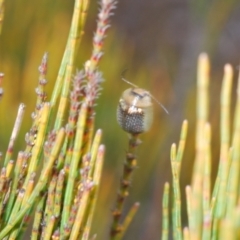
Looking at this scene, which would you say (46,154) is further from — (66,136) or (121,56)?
(121,56)

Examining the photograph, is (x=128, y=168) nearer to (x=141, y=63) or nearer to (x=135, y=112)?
(x=135, y=112)

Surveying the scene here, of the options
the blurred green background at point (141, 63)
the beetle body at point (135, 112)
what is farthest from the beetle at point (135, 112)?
the blurred green background at point (141, 63)

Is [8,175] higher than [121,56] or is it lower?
lower

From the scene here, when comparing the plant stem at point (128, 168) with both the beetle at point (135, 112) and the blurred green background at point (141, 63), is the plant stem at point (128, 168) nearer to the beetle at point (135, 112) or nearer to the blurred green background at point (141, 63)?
the beetle at point (135, 112)

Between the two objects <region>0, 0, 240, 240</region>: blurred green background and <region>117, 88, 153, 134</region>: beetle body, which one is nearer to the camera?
<region>117, 88, 153, 134</region>: beetle body

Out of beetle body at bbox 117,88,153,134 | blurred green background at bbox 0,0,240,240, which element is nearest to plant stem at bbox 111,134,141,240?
beetle body at bbox 117,88,153,134

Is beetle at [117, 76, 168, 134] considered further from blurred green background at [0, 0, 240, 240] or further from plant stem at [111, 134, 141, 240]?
blurred green background at [0, 0, 240, 240]

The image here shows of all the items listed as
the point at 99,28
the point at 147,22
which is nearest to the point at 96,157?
the point at 99,28
